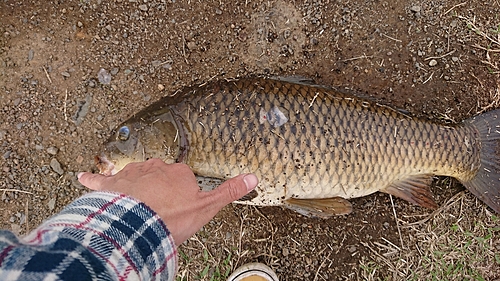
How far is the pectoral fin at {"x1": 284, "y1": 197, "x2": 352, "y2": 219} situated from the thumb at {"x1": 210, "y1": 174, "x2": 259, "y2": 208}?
37.2 inches

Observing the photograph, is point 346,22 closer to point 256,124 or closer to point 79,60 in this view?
point 256,124

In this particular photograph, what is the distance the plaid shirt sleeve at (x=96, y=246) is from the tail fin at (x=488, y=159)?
2372mm

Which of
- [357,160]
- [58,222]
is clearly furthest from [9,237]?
[357,160]

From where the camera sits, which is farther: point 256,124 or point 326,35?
point 326,35

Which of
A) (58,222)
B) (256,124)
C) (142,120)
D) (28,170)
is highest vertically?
(58,222)

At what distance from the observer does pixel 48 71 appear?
124 inches

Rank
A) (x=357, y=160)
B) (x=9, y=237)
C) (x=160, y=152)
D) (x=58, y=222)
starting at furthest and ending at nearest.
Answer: (x=357, y=160) < (x=160, y=152) < (x=58, y=222) < (x=9, y=237)

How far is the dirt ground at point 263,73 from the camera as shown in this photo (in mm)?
3129

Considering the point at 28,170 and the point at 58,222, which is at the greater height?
the point at 58,222

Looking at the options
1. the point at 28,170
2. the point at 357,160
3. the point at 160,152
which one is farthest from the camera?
the point at 28,170

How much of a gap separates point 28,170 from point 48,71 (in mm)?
777

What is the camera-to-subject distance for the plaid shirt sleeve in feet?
3.93

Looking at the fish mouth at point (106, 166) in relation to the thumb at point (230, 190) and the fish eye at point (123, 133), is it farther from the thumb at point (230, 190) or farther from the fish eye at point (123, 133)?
the thumb at point (230, 190)

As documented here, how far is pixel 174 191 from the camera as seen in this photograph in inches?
71.3
